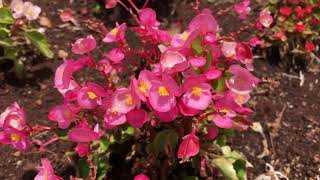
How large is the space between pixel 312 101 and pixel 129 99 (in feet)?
4.23

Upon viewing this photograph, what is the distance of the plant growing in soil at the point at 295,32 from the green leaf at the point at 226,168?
3.11 ft

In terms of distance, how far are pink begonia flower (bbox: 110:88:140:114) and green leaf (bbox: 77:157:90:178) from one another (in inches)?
17.6

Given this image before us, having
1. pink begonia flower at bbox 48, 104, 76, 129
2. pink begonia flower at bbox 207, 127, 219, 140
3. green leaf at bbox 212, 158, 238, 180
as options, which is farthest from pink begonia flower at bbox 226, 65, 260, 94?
pink begonia flower at bbox 48, 104, 76, 129

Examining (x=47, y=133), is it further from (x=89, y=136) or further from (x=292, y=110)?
(x=292, y=110)

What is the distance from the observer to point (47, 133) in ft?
6.88

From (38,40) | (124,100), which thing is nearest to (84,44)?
(124,100)

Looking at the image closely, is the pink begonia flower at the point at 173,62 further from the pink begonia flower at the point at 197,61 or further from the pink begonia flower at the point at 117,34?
the pink begonia flower at the point at 117,34

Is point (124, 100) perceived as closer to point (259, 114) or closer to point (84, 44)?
point (84, 44)

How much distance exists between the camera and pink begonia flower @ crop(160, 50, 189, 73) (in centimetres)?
140

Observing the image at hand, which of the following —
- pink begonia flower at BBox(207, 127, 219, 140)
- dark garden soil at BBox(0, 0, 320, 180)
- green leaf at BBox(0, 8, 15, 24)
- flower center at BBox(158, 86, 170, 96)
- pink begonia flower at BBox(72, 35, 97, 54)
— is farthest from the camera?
green leaf at BBox(0, 8, 15, 24)

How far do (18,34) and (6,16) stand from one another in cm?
16

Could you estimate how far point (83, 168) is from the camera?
1.82 m

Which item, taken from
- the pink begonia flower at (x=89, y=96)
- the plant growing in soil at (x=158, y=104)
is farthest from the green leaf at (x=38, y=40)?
the pink begonia flower at (x=89, y=96)

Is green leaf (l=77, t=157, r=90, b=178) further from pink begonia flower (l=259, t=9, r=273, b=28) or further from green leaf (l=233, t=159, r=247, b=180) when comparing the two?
pink begonia flower (l=259, t=9, r=273, b=28)
